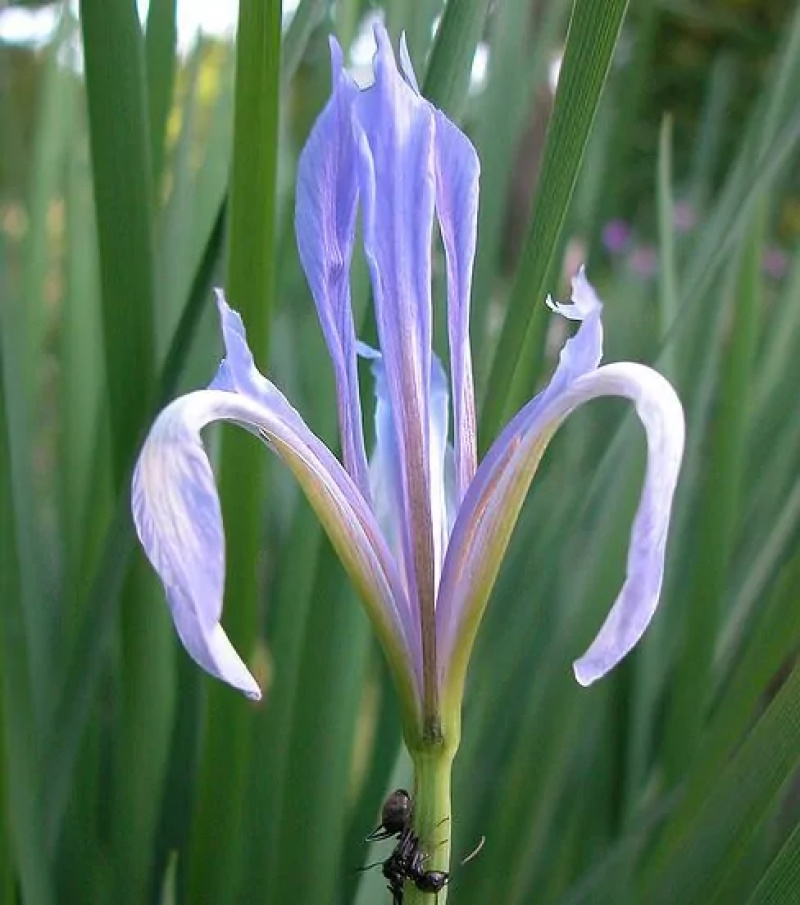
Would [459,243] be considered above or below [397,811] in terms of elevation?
above

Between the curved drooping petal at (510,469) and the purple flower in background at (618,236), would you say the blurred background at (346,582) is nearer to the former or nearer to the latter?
the curved drooping petal at (510,469)

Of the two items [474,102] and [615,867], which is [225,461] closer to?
[615,867]

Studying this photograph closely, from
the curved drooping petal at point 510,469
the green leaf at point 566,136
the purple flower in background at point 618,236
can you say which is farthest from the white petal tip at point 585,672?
the purple flower in background at point 618,236

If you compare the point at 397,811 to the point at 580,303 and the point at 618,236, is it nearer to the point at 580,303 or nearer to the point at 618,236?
the point at 580,303

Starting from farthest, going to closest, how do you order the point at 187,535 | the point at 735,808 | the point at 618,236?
1. the point at 618,236
2. the point at 735,808
3. the point at 187,535

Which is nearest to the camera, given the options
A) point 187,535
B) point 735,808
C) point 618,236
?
point 187,535

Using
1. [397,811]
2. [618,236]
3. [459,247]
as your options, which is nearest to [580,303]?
[459,247]

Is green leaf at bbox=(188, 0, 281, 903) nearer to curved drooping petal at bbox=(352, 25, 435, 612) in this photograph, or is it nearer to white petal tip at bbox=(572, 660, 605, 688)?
curved drooping petal at bbox=(352, 25, 435, 612)
